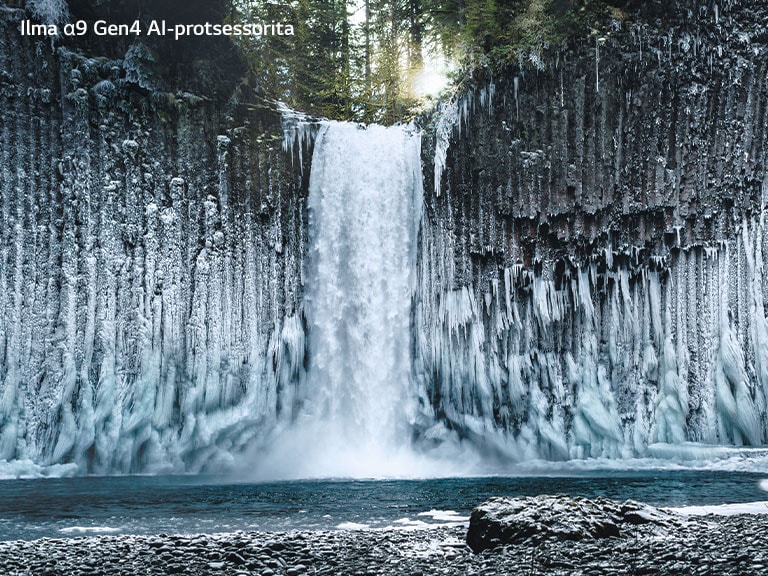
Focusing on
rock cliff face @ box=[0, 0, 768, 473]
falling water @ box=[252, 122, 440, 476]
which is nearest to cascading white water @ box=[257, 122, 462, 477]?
falling water @ box=[252, 122, 440, 476]

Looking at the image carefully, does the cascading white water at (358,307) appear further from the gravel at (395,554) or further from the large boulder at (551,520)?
the gravel at (395,554)

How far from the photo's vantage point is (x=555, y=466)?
1652 cm

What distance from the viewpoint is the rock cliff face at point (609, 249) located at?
16859mm

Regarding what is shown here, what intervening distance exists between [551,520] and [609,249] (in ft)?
38.9

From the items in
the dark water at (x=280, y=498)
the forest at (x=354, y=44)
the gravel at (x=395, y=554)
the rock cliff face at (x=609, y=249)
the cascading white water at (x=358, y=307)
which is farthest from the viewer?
the forest at (x=354, y=44)

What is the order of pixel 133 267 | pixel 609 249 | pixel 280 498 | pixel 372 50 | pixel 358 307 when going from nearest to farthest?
pixel 280 498
pixel 133 267
pixel 609 249
pixel 358 307
pixel 372 50

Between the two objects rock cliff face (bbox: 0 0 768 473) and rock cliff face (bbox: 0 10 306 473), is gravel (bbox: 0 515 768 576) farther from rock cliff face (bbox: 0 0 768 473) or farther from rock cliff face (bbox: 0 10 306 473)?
rock cliff face (bbox: 0 0 768 473)

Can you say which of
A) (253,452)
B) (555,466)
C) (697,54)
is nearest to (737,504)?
(555,466)

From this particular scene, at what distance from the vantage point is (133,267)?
1744 centimetres

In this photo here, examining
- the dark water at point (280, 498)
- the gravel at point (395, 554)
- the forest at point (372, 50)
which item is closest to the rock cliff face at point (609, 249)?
the forest at point (372, 50)

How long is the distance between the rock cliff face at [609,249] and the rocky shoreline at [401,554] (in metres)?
9.88

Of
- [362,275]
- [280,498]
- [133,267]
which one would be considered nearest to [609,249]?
[362,275]

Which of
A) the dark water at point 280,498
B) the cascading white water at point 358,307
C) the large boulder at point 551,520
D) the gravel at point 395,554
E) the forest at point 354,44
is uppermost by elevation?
the forest at point 354,44

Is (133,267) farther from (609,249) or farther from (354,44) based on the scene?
(354,44)
